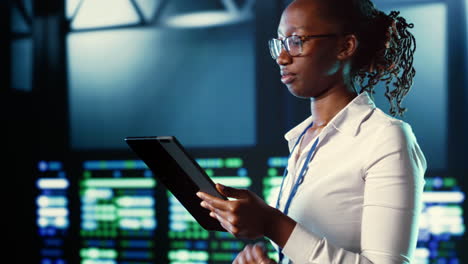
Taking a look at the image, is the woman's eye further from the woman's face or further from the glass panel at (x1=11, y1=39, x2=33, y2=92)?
the glass panel at (x1=11, y1=39, x2=33, y2=92)

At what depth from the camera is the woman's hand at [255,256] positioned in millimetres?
936

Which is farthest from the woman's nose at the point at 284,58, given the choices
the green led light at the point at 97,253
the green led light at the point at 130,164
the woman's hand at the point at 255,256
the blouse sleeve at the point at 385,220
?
the green led light at the point at 97,253

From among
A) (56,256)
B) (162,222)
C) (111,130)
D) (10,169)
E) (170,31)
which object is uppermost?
(170,31)

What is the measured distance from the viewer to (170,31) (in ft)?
8.07

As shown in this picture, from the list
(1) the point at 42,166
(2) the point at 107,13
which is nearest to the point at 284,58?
(2) the point at 107,13

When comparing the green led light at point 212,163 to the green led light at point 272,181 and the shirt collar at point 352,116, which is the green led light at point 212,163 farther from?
the shirt collar at point 352,116

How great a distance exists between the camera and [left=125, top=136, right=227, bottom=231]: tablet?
0.87 m

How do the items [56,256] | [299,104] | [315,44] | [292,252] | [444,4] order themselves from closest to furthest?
[292,252] → [315,44] → [444,4] → [299,104] → [56,256]

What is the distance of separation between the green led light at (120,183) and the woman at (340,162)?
138 cm

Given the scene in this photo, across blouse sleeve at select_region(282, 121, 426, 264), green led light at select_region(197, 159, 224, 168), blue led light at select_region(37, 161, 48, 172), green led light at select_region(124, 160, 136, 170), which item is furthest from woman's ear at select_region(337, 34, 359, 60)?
blue led light at select_region(37, 161, 48, 172)

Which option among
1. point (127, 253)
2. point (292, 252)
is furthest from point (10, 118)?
point (292, 252)

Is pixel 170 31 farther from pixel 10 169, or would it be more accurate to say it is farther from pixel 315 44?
pixel 315 44

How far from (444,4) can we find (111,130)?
5.20 feet

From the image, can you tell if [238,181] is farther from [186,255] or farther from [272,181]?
[186,255]
